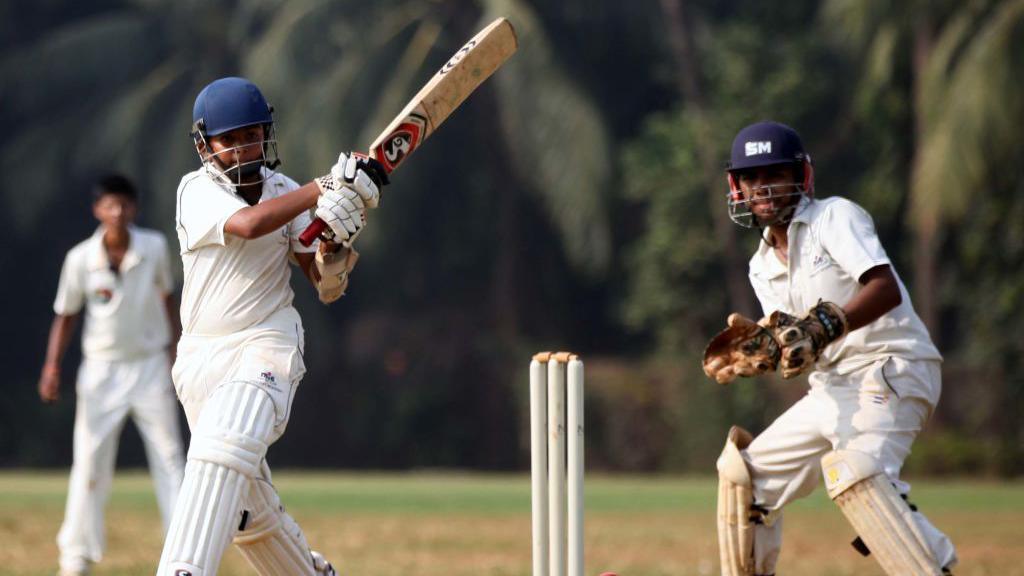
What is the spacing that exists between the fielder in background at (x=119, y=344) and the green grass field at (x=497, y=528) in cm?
47

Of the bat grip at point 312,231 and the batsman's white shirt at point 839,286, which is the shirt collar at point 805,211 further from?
the bat grip at point 312,231

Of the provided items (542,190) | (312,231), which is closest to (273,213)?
(312,231)

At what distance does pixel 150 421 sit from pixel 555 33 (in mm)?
12716

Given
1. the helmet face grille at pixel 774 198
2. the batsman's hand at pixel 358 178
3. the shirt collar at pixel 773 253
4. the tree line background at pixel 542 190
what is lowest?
the batsman's hand at pixel 358 178

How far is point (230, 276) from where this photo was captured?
437 centimetres

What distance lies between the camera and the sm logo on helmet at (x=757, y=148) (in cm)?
454

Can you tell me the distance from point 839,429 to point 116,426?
11.9 feet

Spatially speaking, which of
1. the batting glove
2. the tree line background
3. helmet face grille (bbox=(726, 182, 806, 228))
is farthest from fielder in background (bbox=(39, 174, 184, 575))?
the tree line background

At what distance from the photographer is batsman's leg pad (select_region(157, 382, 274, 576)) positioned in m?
4.03

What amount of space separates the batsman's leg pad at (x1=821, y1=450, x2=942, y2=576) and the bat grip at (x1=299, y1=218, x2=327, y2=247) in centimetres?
146

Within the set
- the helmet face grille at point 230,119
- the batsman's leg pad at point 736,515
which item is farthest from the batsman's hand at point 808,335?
the helmet face grille at point 230,119

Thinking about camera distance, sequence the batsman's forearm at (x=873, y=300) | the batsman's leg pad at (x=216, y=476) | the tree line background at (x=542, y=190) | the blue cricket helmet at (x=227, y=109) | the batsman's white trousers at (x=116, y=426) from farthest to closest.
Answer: the tree line background at (x=542, y=190) < the batsman's white trousers at (x=116, y=426) < the blue cricket helmet at (x=227, y=109) < the batsman's forearm at (x=873, y=300) < the batsman's leg pad at (x=216, y=476)

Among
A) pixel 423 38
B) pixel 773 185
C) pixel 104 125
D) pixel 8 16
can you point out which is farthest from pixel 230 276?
pixel 8 16

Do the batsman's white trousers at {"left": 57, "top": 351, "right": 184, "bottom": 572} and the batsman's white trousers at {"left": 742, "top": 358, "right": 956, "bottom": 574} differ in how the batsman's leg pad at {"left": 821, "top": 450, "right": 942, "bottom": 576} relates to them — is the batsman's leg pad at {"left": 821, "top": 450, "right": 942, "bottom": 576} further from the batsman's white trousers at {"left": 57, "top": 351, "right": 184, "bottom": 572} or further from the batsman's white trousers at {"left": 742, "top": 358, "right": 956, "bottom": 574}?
the batsman's white trousers at {"left": 57, "top": 351, "right": 184, "bottom": 572}
